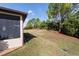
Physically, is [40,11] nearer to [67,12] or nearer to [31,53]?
[67,12]

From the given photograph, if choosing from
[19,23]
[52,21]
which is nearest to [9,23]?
[19,23]

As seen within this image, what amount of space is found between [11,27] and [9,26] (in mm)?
74

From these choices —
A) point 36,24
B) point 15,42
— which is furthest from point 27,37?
point 36,24

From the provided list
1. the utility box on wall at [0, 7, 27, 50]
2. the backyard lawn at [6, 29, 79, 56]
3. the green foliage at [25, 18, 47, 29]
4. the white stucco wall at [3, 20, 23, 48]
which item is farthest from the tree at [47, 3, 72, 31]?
the white stucco wall at [3, 20, 23, 48]

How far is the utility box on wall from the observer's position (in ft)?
18.9

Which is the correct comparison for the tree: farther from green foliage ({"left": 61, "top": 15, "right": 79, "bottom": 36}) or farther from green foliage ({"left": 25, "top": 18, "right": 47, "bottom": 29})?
green foliage ({"left": 25, "top": 18, "right": 47, "bottom": 29})

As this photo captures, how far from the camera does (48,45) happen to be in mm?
5926

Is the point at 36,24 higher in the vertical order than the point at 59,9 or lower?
lower

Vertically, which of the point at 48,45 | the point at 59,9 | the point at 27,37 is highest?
the point at 59,9

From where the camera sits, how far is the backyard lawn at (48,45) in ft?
19.1

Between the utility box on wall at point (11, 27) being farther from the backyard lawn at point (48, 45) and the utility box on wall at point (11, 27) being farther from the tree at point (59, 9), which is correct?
the tree at point (59, 9)

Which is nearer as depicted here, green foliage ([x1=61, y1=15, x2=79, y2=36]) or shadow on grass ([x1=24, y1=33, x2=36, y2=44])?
green foliage ([x1=61, y1=15, x2=79, y2=36])

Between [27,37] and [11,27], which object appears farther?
[27,37]

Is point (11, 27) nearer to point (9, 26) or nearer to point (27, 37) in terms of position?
point (9, 26)
